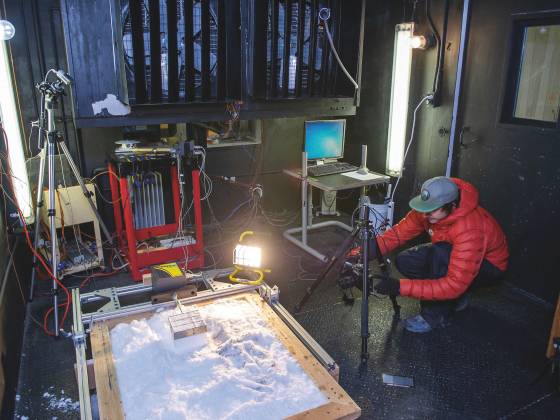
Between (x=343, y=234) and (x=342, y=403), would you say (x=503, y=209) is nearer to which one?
(x=343, y=234)

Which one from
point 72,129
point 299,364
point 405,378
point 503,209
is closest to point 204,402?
point 299,364

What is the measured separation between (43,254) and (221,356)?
72.8 inches

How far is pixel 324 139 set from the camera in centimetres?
370

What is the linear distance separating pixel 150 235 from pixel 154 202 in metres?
0.26

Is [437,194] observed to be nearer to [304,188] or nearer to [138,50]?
[304,188]

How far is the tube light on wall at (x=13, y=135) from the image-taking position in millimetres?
2486

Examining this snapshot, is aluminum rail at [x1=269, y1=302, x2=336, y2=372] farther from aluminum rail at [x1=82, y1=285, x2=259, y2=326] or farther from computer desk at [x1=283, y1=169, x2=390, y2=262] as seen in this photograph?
computer desk at [x1=283, y1=169, x2=390, y2=262]

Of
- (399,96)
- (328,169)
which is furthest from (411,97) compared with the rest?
(328,169)

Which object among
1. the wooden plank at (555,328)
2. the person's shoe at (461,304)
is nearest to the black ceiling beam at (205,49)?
the person's shoe at (461,304)

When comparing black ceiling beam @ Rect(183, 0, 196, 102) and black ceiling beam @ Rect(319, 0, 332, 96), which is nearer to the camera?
black ceiling beam @ Rect(183, 0, 196, 102)

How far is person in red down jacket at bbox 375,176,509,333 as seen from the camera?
8.05 feet

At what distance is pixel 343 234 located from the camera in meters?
4.16

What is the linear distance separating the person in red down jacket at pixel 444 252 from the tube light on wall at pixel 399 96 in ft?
2.79

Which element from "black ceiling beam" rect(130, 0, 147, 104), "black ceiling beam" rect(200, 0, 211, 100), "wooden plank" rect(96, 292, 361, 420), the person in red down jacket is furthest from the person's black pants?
"black ceiling beam" rect(130, 0, 147, 104)
